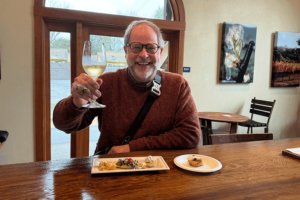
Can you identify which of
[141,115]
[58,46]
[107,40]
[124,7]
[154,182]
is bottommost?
[154,182]

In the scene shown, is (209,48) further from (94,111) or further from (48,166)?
(48,166)

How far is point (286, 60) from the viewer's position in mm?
4219

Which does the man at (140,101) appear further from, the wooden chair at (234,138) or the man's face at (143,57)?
the wooden chair at (234,138)

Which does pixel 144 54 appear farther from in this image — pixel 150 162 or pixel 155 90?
pixel 150 162

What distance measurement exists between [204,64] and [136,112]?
2.47 m

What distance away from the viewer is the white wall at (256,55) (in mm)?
3588

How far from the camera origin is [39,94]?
2793 mm

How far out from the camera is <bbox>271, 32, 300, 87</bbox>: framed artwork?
13.5 feet

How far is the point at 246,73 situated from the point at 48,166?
3.73 metres

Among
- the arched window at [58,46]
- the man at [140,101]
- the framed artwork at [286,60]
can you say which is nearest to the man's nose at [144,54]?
the man at [140,101]

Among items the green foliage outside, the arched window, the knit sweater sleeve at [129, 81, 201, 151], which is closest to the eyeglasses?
the knit sweater sleeve at [129, 81, 201, 151]

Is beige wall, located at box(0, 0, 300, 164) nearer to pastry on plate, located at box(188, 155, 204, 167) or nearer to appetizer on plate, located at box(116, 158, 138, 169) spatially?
appetizer on plate, located at box(116, 158, 138, 169)

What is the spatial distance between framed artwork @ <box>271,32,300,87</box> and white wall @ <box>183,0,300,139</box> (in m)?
0.10

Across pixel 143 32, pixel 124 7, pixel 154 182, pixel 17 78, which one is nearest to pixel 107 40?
pixel 124 7
